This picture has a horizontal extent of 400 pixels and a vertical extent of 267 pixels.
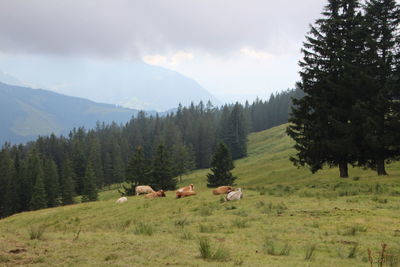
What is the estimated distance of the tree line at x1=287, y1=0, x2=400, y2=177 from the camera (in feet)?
92.8

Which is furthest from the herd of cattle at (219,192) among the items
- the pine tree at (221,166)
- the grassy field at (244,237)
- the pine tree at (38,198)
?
the pine tree at (38,198)

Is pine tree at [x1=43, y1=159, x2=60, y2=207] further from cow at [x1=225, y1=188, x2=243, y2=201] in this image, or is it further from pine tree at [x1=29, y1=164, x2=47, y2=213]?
cow at [x1=225, y1=188, x2=243, y2=201]

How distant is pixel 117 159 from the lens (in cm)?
12431

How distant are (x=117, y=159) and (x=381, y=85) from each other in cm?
10804

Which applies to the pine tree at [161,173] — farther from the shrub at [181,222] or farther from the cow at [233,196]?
the shrub at [181,222]

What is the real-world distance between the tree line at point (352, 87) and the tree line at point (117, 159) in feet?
120

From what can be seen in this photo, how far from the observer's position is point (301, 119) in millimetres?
31828

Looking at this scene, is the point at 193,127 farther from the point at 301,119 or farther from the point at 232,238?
the point at 232,238

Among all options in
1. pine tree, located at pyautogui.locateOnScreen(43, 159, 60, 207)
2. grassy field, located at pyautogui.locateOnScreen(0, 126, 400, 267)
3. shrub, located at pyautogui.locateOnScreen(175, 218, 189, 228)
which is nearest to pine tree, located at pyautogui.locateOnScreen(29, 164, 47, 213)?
pine tree, located at pyautogui.locateOnScreen(43, 159, 60, 207)

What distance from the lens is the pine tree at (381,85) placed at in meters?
27.5

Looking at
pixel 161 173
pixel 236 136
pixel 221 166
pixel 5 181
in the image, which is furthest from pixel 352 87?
pixel 236 136

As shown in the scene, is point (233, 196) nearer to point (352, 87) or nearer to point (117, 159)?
point (352, 87)

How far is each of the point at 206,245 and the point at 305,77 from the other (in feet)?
88.4

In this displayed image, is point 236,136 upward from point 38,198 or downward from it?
upward
